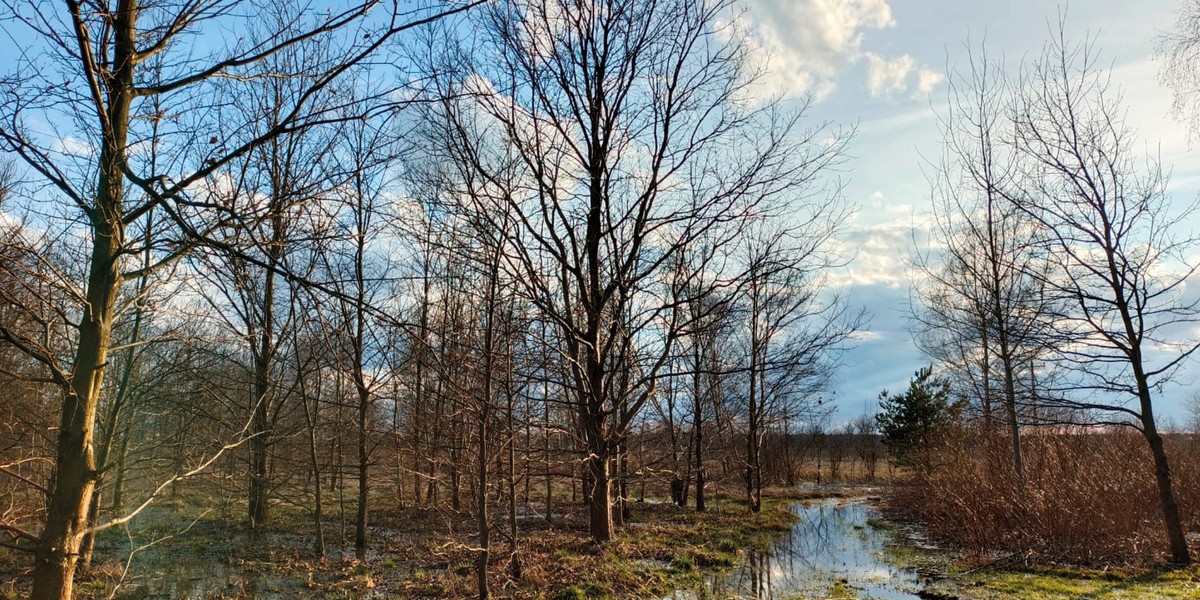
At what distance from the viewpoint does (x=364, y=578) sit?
32.3 ft

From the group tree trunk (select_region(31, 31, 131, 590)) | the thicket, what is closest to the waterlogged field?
the thicket

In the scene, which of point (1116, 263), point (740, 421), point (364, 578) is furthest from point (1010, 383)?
point (364, 578)

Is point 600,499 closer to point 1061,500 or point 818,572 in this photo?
point 818,572

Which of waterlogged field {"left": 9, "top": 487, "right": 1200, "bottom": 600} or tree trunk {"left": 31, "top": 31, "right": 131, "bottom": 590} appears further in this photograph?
waterlogged field {"left": 9, "top": 487, "right": 1200, "bottom": 600}

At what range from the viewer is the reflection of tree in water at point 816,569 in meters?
9.55

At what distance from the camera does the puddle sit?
367 inches

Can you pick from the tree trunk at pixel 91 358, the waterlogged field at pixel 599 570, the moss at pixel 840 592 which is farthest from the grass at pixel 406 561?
the tree trunk at pixel 91 358

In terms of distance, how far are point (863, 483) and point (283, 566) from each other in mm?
30592

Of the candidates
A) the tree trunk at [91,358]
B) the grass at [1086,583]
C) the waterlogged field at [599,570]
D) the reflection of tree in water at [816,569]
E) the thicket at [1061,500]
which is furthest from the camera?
the thicket at [1061,500]

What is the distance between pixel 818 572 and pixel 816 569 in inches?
12.3

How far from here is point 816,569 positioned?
11.4 m

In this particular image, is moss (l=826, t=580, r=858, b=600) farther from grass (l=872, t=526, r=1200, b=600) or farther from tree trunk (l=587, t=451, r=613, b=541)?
tree trunk (l=587, t=451, r=613, b=541)

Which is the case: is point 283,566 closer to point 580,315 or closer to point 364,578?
point 364,578

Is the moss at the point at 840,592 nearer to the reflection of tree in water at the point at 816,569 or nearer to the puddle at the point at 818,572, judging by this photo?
the puddle at the point at 818,572
